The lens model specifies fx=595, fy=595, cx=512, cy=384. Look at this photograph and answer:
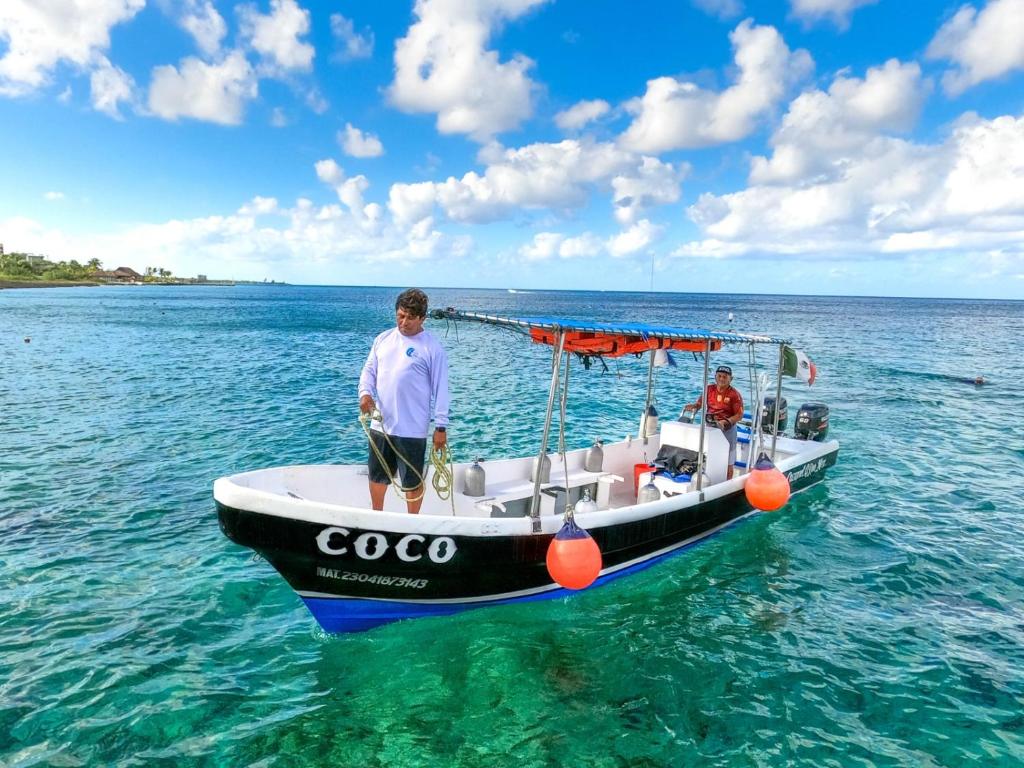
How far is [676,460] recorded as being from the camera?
11102mm

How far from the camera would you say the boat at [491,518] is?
6.33 m

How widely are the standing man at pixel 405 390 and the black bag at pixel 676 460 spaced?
5441mm

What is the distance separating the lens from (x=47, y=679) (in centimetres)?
642

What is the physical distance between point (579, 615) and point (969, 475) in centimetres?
1227

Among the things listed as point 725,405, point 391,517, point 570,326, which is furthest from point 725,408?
point 391,517

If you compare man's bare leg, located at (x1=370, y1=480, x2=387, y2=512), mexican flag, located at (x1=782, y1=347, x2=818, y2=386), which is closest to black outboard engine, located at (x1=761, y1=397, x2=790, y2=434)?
mexican flag, located at (x1=782, y1=347, x2=818, y2=386)

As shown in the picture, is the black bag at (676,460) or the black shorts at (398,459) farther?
the black bag at (676,460)

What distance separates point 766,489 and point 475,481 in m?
4.82

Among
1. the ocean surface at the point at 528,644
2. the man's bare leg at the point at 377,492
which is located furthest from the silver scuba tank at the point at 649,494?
the man's bare leg at the point at 377,492

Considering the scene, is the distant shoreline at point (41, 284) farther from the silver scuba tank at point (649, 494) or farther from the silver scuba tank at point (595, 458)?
the silver scuba tank at point (649, 494)

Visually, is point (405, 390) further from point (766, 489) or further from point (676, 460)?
point (766, 489)

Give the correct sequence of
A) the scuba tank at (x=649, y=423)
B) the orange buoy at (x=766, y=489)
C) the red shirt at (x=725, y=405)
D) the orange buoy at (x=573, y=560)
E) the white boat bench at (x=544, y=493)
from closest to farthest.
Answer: the orange buoy at (x=573, y=560)
the white boat bench at (x=544, y=493)
the orange buoy at (x=766, y=489)
the red shirt at (x=725, y=405)
the scuba tank at (x=649, y=423)

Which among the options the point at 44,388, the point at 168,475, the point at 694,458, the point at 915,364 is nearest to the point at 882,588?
the point at 694,458

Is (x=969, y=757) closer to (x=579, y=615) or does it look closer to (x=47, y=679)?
(x=579, y=615)
